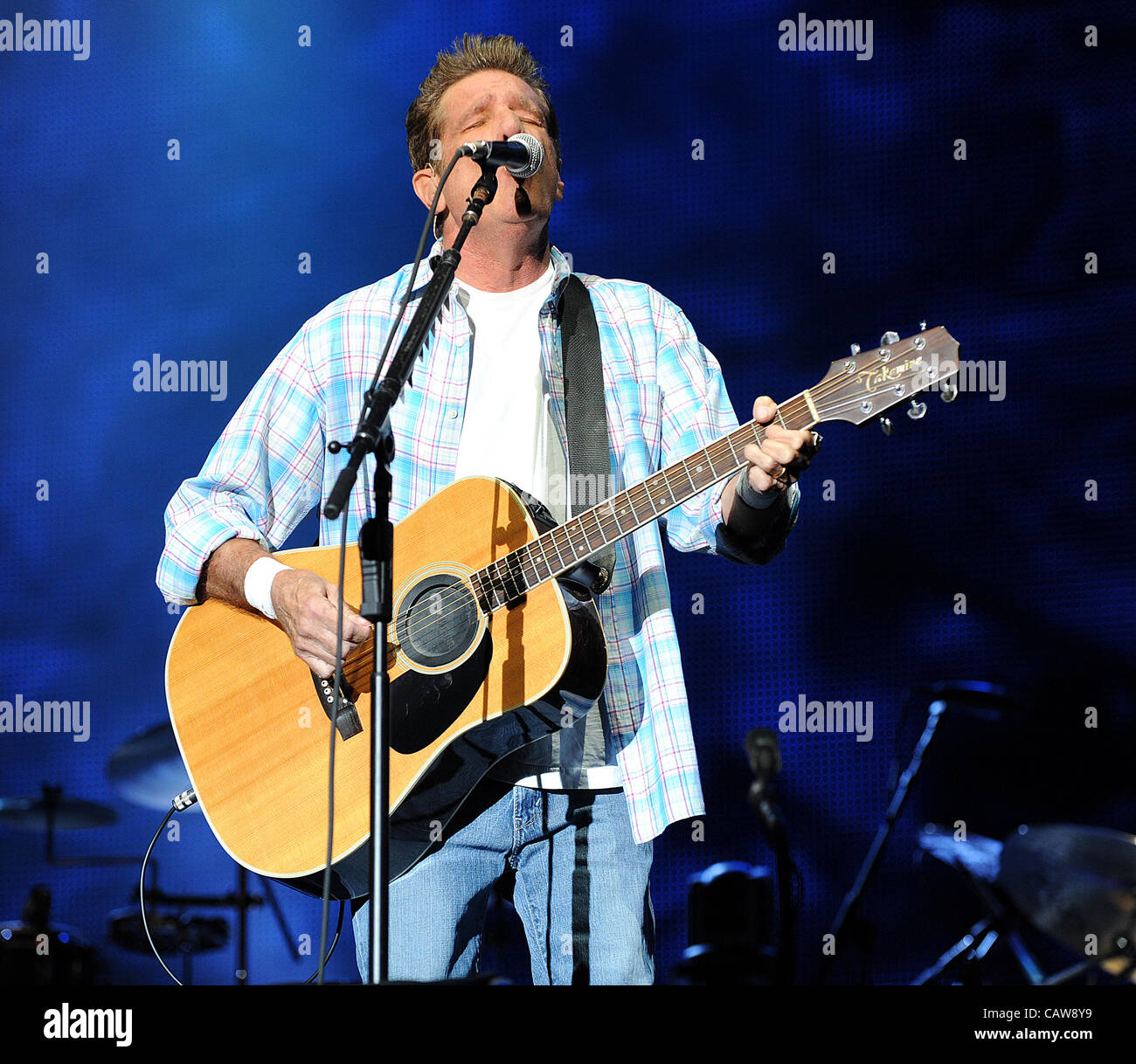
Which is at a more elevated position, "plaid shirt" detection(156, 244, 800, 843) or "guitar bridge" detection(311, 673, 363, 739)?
"plaid shirt" detection(156, 244, 800, 843)

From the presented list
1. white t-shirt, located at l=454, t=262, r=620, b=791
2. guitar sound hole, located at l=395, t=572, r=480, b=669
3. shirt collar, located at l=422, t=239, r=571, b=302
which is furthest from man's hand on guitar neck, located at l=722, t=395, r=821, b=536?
shirt collar, located at l=422, t=239, r=571, b=302

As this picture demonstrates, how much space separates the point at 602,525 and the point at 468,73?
1.23m
